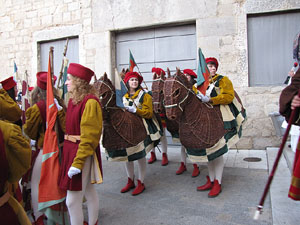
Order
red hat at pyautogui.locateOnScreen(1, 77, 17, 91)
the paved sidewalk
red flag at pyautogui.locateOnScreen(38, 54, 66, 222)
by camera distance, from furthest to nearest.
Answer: red hat at pyautogui.locateOnScreen(1, 77, 17, 91)
the paved sidewalk
red flag at pyautogui.locateOnScreen(38, 54, 66, 222)

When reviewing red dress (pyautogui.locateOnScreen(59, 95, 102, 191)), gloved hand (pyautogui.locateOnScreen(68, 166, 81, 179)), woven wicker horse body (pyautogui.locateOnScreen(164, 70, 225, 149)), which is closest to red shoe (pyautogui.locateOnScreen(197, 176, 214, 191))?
woven wicker horse body (pyautogui.locateOnScreen(164, 70, 225, 149))

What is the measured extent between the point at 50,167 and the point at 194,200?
2107 millimetres

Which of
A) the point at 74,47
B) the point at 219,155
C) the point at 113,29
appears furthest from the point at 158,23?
the point at 219,155

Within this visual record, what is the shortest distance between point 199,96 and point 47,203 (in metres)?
2.37

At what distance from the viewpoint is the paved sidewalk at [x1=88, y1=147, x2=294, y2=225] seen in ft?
10.6

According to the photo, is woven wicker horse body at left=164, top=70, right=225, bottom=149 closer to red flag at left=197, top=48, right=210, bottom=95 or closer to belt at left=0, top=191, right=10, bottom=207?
red flag at left=197, top=48, right=210, bottom=95

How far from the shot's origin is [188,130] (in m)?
3.75

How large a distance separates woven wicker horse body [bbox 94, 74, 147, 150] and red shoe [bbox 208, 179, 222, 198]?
4.35 ft

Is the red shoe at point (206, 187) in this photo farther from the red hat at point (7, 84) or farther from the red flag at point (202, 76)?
the red hat at point (7, 84)

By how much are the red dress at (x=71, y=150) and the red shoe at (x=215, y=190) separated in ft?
6.84

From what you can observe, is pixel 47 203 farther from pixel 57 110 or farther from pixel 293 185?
pixel 293 185

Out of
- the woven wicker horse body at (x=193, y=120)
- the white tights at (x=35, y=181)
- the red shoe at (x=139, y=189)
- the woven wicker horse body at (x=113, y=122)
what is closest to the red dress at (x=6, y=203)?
the white tights at (x=35, y=181)

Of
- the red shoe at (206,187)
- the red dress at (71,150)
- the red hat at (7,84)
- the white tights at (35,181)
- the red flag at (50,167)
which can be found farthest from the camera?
the red shoe at (206,187)

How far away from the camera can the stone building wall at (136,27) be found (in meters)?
6.44
